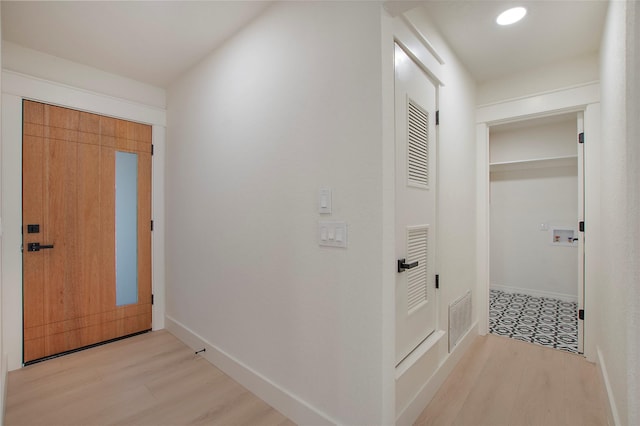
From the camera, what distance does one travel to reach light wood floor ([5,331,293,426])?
5.99 ft

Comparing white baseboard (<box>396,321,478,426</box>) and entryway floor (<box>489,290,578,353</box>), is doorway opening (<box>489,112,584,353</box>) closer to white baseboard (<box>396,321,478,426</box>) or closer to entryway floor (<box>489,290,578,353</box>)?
entryway floor (<box>489,290,578,353</box>)

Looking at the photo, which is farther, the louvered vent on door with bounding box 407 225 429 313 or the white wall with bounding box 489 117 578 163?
the white wall with bounding box 489 117 578 163

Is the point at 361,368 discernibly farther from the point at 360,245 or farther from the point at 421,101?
the point at 421,101

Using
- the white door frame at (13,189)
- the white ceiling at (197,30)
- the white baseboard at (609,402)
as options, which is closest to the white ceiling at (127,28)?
the white ceiling at (197,30)

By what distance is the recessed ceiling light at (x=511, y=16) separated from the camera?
6.56ft

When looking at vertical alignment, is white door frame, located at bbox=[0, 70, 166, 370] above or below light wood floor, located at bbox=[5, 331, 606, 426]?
above

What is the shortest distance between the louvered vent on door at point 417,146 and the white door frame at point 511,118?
1.40 metres

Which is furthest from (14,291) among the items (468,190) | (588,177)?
(588,177)

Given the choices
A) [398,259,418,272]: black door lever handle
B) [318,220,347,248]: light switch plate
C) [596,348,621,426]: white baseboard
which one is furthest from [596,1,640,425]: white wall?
[318,220,347,248]: light switch plate

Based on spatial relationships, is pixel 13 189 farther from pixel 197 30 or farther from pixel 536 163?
pixel 536 163

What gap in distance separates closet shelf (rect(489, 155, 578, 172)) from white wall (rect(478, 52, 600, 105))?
169 cm

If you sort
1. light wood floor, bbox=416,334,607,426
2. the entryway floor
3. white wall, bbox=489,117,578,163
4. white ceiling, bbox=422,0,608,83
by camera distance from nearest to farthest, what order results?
light wood floor, bbox=416,334,607,426, white ceiling, bbox=422,0,608,83, the entryway floor, white wall, bbox=489,117,578,163

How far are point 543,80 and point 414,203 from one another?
2.07 m

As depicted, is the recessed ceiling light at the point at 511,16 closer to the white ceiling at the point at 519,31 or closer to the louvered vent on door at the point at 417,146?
the white ceiling at the point at 519,31
